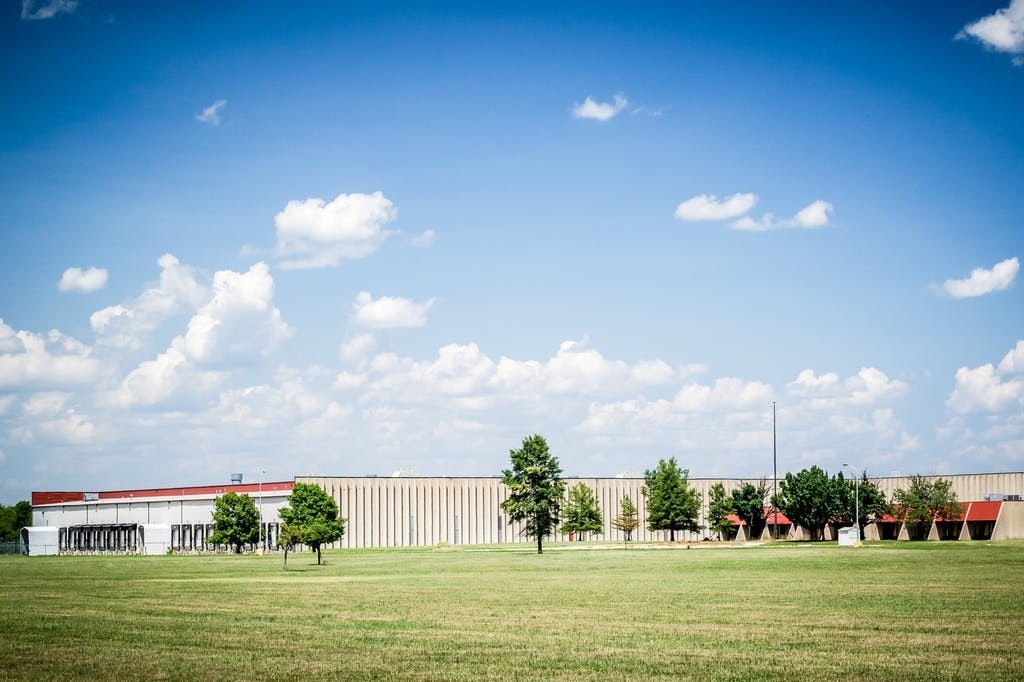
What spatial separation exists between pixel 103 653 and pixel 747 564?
50.4 m

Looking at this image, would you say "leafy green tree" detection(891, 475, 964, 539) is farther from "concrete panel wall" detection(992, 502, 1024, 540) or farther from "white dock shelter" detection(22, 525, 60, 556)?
"white dock shelter" detection(22, 525, 60, 556)

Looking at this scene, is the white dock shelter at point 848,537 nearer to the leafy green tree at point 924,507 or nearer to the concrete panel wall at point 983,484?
the leafy green tree at point 924,507

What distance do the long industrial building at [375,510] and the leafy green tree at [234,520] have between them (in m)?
8.27

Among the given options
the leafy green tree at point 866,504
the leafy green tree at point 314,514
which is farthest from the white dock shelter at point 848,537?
the leafy green tree at point 314,514

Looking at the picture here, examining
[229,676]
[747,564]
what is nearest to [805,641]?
[229,676]

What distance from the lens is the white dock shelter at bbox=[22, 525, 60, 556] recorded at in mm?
162375

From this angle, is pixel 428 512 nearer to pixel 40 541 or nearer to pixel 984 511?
pixel 40 541

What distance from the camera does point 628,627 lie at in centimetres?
3073

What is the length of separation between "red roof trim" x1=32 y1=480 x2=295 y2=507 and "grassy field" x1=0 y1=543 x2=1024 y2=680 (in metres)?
106

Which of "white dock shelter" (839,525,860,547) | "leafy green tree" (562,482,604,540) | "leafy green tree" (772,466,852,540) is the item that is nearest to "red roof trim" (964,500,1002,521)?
"leafy green tree" (772,466,852,540)

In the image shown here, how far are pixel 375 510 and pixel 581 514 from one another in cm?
4271

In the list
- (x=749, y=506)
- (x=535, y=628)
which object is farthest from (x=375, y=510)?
(x=535, y=628)

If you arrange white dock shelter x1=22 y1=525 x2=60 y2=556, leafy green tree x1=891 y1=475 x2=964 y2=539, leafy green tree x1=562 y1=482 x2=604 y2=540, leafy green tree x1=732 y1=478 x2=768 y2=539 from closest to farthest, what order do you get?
leafy green tree x1=562 y1=482 x2=604 y2=540 → leafy green tree x1=891 y1=475 x2=964 y2=539 → leafy green tree x1=732 y1=478 x2=768 y2=539 → white dock shelter x1=22 y1=525 x2=60 y2=556

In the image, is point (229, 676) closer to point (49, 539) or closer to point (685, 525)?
point (685, 525)
